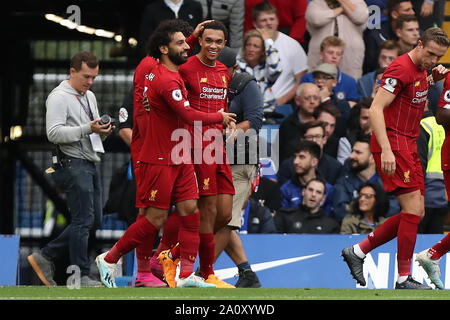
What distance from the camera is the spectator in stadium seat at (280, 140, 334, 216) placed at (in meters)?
12.6

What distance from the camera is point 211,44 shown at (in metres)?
9.60

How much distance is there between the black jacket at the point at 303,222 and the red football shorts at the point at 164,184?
3.21m

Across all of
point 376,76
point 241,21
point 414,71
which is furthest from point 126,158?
point 414,71

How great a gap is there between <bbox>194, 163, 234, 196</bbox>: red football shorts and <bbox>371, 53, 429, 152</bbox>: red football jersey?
49.1 inches

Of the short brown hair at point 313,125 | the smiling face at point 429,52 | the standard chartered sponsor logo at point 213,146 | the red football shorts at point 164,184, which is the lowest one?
the red football shorts at point 164,184

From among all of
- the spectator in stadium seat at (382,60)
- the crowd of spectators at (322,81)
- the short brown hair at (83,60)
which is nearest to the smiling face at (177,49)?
the short brown hair at (83,60)

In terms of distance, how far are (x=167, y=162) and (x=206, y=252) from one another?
102 cm

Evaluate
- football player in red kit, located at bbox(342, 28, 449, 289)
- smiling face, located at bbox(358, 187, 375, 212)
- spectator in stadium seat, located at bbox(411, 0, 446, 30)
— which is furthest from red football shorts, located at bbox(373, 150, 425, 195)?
spectator in stadium seat, located at bbox(411, 0, 446, 30)

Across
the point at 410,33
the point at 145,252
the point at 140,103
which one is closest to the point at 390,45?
the point at 410,33

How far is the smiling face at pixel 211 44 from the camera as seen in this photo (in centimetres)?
962

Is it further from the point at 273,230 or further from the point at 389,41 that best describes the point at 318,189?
the point at 389,41

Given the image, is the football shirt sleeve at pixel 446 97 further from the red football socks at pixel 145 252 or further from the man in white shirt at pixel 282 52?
the man in white shirt at pixel 282 52

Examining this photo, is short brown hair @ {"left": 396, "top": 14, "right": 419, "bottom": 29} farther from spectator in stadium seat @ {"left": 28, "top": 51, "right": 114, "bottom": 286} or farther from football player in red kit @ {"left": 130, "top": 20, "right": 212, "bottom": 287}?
football player in red kit @ {"left": 130, "top": 20, "right": 212, "bottom": 287}
